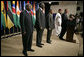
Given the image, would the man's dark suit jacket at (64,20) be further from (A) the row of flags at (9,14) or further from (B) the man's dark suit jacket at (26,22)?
(B) the man's dark suit jacket at (26,22)

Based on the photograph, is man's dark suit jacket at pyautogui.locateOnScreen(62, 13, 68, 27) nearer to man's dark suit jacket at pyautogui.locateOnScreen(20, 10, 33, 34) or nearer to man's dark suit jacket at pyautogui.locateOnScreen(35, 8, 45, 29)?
man's dark suit jacket at pyautogui.locateOnScreen(35, 8, 45, 29)

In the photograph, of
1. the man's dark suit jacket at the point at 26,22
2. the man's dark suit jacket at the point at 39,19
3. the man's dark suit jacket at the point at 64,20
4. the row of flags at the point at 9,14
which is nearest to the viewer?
the man's dark suit jacket at the point at 26,22

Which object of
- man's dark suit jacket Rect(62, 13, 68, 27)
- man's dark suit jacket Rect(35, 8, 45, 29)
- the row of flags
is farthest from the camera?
man's dark suit jacket Rect(62, 13, 68, 27)

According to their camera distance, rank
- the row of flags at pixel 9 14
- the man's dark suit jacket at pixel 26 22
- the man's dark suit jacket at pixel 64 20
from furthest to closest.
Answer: the man's dark suit jacket at pixel 64 20, the row of flags at pixel 9 14, the man's dark suit jacket at pixel 26 22

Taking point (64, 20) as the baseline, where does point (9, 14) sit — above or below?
above

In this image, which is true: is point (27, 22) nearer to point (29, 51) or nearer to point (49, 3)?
point (29, 51)

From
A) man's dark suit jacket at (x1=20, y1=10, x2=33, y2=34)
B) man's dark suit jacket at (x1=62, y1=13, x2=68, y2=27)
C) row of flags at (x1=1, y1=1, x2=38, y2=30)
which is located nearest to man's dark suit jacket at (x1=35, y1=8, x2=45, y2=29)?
man's dark suit jacket at (x1=20, y1=10, x2=33, y2=34)

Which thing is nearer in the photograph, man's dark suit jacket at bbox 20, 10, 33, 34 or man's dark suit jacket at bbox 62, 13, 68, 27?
man's dark suit jacket at bbox 20, 10, 33, 34

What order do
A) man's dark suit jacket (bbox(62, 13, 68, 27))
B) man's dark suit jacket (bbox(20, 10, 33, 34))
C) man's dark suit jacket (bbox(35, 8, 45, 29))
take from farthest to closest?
man's dark suit jacket (bbox(62, 13, 68, 27)), man's dark suit jacket (bbox(35, 8, 45, 29)), man's dark suit jacket (bbox(20, 10, 33, 34))

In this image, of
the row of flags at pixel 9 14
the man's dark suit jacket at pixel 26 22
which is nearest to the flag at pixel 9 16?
the row of flags at pixel 9 14

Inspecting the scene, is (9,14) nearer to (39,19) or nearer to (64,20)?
(39,19)

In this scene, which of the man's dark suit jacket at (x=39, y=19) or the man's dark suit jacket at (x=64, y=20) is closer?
the man's dark suit jacket at (x=39, y=19)

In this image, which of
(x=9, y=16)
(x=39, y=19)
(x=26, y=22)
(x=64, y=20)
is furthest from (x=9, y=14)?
(x=26, y=22)

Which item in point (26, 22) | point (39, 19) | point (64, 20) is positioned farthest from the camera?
point (64, 20)
